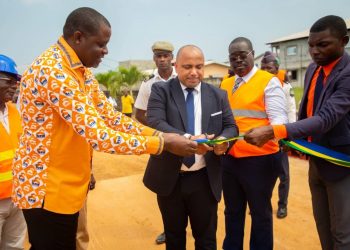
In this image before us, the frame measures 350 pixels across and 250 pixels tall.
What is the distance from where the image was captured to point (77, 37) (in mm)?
2025

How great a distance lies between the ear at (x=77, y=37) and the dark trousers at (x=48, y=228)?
1.07 metres

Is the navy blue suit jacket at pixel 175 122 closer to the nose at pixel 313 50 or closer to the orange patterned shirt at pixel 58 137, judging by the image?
the orange patterned shirt at pixel 58 137

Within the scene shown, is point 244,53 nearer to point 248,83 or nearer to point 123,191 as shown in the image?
point 248,83

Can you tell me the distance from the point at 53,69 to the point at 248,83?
2100 mm

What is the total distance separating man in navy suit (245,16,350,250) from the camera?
2.54m

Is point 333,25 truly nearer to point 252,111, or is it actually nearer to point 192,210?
point 252,111

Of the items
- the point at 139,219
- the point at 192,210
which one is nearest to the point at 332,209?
the point at 192,210

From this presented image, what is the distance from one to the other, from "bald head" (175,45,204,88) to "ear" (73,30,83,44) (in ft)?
3.38

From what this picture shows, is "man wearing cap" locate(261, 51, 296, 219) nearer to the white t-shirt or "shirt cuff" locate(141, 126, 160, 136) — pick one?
the white t-shirt

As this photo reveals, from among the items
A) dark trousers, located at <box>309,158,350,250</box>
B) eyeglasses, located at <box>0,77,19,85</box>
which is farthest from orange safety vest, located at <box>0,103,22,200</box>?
dark trousers, located at <box>309,158,350,250</box>

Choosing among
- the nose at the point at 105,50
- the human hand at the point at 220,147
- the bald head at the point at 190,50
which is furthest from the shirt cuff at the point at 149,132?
the bald head at the point at 190,50

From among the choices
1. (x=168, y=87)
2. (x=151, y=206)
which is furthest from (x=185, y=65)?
(x=151, y=206)

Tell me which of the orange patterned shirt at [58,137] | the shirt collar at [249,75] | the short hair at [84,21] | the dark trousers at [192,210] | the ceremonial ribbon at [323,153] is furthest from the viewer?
the shirt collar at [249,75]

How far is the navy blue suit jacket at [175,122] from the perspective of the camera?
2.74 m
